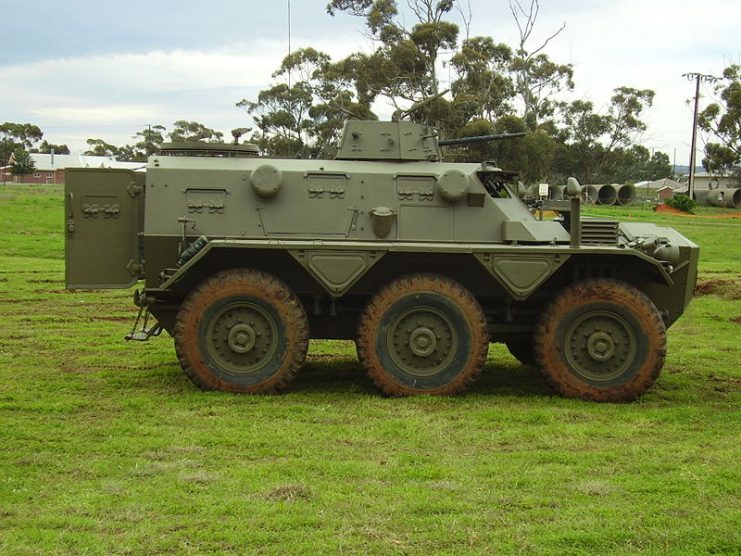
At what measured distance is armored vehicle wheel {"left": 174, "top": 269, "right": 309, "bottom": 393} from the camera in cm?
891

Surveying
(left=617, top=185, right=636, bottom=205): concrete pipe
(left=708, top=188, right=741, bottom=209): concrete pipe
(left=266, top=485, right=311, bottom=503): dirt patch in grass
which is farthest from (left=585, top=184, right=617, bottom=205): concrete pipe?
(left=266, top=485, right=311, bottom=503): dirt patch in grass

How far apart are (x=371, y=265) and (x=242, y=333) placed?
4.57 ft

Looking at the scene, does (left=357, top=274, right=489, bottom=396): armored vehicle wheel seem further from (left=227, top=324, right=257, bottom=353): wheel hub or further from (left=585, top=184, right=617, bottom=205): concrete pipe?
(left=585, top=184, right=617, bottom=205): concrete pipe

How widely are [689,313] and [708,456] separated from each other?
9.29 meters

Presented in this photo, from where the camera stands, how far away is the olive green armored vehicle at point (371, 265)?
892cm

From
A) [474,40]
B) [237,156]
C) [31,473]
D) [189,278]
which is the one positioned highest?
[474,40]

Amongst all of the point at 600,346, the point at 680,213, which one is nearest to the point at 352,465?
the point at 600,346

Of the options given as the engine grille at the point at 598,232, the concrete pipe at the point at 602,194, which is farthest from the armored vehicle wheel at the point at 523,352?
the concrete pipe at the point at 602,194

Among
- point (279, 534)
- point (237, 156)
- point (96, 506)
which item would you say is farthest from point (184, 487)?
point (237, 156)

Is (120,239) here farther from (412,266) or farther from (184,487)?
(184,487)

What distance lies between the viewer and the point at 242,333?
8.98 meters

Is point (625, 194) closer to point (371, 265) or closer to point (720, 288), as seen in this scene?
point (720, 288)

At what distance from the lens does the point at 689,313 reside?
1583 centimetres

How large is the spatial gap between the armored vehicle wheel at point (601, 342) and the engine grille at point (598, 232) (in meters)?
0.39
